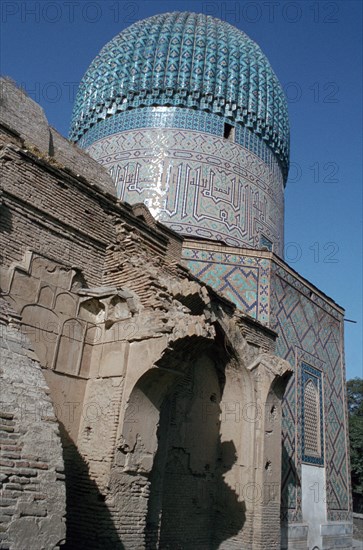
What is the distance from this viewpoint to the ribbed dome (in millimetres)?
13602

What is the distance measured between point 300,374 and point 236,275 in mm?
2387

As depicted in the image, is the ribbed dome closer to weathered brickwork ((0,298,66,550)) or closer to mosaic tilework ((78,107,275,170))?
mosaic tilework ((78,107,275,170))

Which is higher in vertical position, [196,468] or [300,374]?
[300,374]

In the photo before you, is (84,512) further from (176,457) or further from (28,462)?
(176,457)

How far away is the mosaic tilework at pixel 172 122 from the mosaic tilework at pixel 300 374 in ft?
15.8

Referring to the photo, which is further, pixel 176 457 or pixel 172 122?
pixel 172 122

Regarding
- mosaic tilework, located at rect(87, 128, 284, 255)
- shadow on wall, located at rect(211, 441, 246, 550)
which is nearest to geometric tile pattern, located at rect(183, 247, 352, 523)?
mosaic tilework, located at rect(87, 128, 284, 255)

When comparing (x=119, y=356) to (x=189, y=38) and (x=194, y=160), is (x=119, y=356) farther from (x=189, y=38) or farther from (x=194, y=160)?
(x=189, y=38)

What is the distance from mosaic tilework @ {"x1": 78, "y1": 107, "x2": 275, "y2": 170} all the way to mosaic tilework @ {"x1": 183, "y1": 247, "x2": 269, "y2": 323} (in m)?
4.68

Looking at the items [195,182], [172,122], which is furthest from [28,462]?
[172,122]

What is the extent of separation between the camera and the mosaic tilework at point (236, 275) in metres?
9.62

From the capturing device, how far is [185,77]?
1360 cm

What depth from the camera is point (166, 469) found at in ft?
20.6

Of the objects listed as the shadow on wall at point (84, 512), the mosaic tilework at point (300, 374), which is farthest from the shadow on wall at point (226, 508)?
the shadow on wall at point (84, 512)
